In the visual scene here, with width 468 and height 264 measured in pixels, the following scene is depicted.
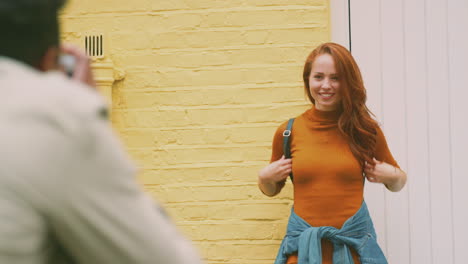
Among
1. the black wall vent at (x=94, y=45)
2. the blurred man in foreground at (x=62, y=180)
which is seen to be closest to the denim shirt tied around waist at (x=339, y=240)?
the black wall vent at (x=94, y=45)

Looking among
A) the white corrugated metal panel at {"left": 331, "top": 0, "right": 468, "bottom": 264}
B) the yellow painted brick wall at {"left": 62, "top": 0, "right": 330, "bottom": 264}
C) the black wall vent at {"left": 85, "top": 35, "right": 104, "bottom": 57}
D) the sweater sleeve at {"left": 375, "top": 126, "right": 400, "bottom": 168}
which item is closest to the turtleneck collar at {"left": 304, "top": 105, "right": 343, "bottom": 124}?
the sweater sleeve at {"left": 375, "top": 126, "right": 400, "bottom": 168}

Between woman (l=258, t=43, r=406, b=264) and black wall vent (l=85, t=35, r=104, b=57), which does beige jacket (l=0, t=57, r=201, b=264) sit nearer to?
woman (l=258, t=43, r=406, b=264)

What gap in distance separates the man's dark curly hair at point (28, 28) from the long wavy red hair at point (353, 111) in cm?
262

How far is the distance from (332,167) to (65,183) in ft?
8.78

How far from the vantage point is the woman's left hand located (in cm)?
360

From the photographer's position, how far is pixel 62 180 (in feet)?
3.22

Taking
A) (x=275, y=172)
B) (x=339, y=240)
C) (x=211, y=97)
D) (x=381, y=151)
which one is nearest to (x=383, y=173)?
(x=381, y=151)

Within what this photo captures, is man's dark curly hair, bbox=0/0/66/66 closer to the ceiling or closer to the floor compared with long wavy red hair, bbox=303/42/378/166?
closer to the ceiling

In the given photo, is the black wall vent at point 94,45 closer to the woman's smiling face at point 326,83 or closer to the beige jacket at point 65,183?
the woman's smiling face at point 326,83

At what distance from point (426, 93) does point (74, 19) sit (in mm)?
1944

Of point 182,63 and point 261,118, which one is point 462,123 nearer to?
point 261,118

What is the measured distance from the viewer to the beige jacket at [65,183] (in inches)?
38.6

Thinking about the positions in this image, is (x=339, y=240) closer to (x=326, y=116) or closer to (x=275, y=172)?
(x=275, y=172)

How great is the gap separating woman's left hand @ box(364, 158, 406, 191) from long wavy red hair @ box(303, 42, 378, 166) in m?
0.03
